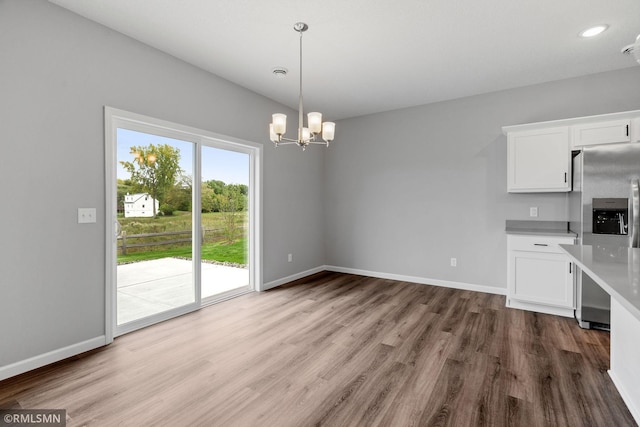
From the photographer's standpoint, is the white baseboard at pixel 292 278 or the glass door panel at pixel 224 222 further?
the white baseboard at pixel 292 278

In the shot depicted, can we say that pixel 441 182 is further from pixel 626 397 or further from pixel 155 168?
pixel 155 168

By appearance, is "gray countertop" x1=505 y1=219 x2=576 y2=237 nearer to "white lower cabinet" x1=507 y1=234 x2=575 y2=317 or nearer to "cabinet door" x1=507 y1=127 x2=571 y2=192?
"white lower cabinet" x1=507 y1=234 x2=575 y2=317

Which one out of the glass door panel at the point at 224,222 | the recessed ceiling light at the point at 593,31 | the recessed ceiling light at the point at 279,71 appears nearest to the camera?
the recessed ceiling light at the point at 593,31

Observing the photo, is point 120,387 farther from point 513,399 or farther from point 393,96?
point 393,96

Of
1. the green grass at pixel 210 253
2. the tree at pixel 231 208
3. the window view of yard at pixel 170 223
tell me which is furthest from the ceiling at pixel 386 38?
the green grass at pixel 210 253

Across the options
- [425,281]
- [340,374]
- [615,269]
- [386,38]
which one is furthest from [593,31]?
[340,374]

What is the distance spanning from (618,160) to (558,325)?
1.71 m

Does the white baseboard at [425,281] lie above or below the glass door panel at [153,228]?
below

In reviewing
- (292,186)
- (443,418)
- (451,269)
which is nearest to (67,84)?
(292,186)

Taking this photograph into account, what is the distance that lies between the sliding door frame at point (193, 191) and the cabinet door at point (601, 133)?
12.4 ft

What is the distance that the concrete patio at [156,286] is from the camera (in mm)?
2926

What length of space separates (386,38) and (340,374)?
115 inches

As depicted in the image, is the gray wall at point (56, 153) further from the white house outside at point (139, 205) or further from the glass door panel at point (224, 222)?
the glass door panel at point (224, 222)

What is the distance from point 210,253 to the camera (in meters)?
3.71
